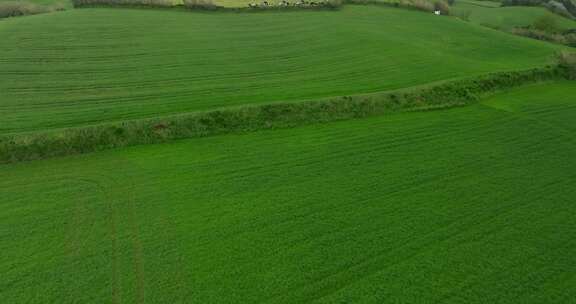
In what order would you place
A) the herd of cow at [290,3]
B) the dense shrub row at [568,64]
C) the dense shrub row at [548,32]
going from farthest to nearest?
the herd of cow at [290,3], the dense shrub row at [548,32], the dense shrub row at [568,64]

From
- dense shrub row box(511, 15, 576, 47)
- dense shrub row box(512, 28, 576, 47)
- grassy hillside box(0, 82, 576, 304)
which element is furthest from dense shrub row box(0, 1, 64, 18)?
dense shrub row box(511, 15, 576, 47)

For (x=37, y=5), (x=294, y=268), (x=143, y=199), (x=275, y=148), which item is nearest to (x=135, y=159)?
(x=143, y=199)

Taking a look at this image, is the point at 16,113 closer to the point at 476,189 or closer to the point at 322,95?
the point at 322,95

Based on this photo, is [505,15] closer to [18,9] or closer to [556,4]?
[556,4]

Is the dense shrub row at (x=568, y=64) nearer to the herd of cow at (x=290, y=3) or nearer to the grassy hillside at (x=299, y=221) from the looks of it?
the grassy hillside at (x=299, y=221)

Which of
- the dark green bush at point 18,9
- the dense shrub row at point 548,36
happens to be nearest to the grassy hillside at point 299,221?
the dense shrub row at point 548,36

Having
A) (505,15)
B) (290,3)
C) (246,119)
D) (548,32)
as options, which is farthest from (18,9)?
(505,15)

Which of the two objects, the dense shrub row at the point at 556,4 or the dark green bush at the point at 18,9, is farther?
the dense shrub row at the point at 556,4

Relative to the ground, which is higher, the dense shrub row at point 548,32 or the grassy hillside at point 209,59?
the dense shrub row at point 548,32
